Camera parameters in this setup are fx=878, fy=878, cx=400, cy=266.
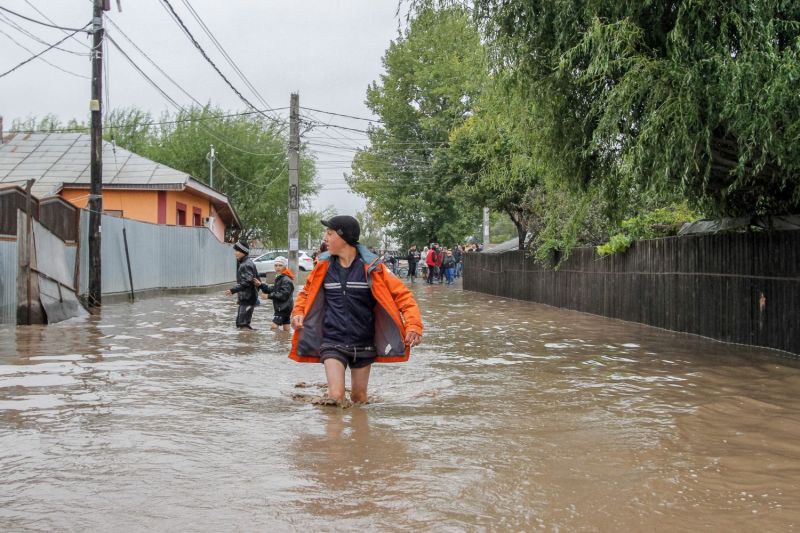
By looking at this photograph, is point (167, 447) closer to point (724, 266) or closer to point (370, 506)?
point (370, 506)

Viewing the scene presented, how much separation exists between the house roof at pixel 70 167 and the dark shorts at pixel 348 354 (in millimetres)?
23026

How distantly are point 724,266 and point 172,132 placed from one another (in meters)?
45.3

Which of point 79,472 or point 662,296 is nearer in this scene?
point 79,472

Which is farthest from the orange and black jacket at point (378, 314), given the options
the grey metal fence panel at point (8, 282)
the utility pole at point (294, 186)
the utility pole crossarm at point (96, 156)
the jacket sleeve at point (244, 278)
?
the utility pole at point (294, 186)

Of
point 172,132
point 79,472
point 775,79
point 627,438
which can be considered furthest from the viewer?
point 172,132

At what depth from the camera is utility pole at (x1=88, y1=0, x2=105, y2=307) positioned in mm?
18812

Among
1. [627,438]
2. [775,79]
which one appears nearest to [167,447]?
[627,438]

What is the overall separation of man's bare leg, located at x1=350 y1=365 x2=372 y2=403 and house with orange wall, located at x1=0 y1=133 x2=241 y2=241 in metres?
22.4

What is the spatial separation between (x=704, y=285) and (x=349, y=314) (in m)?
8.55

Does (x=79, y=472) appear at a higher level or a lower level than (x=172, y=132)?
lower

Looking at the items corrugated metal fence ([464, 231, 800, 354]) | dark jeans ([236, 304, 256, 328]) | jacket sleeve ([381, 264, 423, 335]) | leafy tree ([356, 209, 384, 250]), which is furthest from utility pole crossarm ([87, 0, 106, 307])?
leafy tree ([356, 209, 384, 250])

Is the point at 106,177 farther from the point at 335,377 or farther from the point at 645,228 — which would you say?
the point at 335,377

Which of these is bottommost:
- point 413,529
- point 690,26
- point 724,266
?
point 413,529

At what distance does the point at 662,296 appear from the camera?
1605cm
